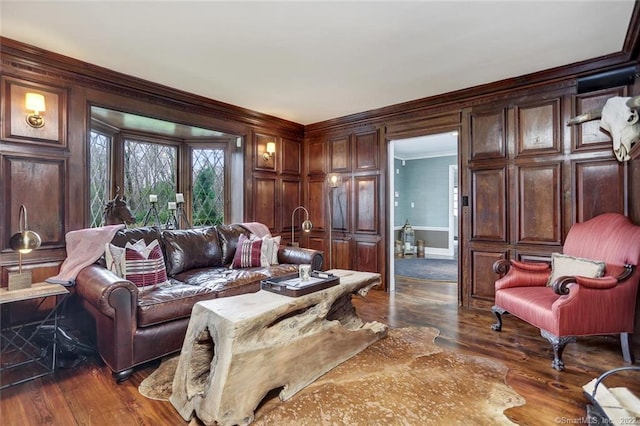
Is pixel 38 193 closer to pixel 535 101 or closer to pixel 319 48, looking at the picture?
pixel 319 48

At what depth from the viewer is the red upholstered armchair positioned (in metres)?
2.37

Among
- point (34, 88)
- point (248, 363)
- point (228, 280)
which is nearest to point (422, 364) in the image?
point (248, 363)

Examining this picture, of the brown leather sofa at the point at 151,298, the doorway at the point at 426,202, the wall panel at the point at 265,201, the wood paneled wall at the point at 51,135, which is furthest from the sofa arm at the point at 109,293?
the doorway at the point at 426,202

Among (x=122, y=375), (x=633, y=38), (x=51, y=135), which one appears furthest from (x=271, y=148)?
(x=633, y=38)

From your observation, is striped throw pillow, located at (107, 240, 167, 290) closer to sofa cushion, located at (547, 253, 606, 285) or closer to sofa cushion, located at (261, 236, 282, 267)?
sofa cushion, located at (261, 236, 282, 267)

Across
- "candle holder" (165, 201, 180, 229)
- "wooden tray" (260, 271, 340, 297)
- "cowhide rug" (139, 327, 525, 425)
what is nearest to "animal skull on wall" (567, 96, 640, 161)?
"cowhide rug" (139, 327, 525, 425)

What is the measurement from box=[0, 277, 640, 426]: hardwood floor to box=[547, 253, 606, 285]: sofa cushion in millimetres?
625

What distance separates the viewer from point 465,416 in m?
1.80

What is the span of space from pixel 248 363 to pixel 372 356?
115cm

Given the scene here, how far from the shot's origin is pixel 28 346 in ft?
8.77

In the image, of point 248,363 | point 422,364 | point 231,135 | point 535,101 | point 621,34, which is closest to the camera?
point 248,363

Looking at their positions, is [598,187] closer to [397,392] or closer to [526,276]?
[526,276]

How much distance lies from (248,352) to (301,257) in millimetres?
2131

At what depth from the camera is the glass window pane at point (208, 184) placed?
5.07 meters
